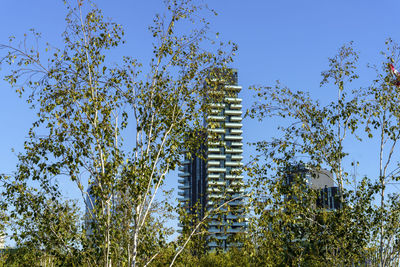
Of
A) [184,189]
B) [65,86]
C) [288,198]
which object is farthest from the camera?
[184,189]

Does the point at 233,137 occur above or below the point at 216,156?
above

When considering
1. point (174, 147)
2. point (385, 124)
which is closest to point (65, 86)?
point (174, 147)

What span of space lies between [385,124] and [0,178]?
11.4 meters

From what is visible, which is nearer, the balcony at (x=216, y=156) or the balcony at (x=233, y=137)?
the balcony at (x=216, y=156)

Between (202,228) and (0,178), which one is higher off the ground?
(0,178)

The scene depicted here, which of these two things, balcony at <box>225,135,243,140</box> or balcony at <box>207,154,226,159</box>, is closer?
balcony at <box>207,154,226,159</box>

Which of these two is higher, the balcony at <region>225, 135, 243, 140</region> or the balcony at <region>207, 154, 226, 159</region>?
the balcony at <region>225, 135, 243, 140</region>

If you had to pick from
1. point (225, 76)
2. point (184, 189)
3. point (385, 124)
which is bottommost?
point (184, 189)

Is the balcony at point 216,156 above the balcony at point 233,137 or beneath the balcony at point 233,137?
beneath

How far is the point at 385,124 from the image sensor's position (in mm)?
14695

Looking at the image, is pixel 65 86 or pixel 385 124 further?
pixel 385 124

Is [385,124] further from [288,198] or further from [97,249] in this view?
[97,249]

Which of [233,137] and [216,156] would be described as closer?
[216,156]

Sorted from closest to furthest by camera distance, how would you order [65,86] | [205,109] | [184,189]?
[65,86] < [205,109] < [184,189]
